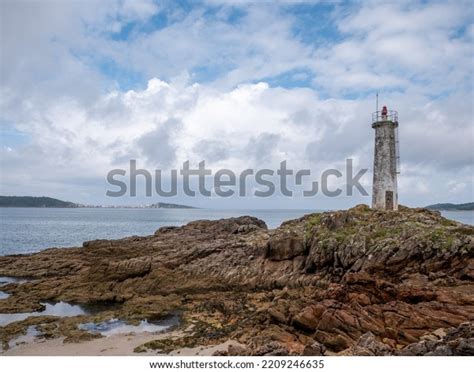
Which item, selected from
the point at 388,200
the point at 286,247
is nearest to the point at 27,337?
the point at 286,247

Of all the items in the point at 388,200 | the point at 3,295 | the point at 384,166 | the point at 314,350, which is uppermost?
the point at 384,166

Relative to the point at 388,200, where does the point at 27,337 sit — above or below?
below

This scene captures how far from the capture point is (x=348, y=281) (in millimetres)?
17328

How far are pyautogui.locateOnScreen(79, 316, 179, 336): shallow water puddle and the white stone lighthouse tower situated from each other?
58.5 ft

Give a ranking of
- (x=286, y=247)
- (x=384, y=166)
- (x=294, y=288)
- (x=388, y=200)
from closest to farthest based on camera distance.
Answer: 1. (x=294, y=288)
2. (x=286, y=247)
3. (x=388, y=200)
4. (x=384, y=166)

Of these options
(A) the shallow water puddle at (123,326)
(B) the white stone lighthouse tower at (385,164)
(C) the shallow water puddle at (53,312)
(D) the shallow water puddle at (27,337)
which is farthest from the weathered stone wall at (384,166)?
(D) the shallow water puddle at (27,337)

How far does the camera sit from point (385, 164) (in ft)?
95.9

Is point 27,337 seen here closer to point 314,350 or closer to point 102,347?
point 102,347

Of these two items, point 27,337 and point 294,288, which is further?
point 294,288

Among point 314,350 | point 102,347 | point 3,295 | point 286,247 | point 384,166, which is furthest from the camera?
point 384,166

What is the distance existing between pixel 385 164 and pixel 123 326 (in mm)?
21212

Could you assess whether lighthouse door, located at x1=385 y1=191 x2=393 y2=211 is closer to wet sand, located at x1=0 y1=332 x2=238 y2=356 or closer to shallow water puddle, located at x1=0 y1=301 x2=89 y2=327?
wet sand, located at x1=0 y1=332 x2=238 y2=356

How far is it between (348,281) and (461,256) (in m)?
7.04

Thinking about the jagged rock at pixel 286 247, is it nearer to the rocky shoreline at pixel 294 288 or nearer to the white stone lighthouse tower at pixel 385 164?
the rocky shoreline at pixel 294 288
